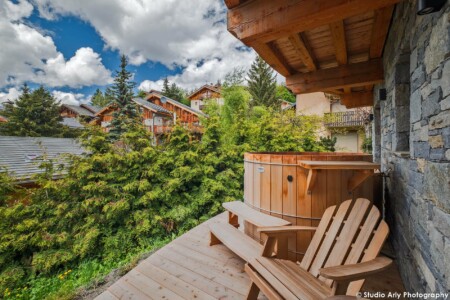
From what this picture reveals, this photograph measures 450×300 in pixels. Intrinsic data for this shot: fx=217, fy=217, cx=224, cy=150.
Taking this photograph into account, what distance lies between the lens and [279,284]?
156cm

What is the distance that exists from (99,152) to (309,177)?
4.62 m

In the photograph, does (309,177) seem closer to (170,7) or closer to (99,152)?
(99,152)

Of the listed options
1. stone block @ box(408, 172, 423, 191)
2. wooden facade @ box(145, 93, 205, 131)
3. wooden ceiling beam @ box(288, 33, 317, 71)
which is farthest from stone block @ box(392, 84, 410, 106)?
wooden facade @ box(145, 93, 205, 131)

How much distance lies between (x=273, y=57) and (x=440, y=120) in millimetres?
2026

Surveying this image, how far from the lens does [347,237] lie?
177cm

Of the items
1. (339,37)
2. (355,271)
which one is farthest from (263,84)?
(355,271)

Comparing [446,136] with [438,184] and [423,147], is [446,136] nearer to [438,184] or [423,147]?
[438,184]

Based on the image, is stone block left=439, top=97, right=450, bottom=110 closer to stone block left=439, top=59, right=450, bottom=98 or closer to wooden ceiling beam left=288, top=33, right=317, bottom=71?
stone block left=439, top=59, right=450, bottom=98

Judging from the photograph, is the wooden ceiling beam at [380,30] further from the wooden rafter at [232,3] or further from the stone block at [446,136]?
the stone block at [446,136]

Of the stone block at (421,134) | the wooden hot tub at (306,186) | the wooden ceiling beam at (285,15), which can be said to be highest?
the wooden ceiling beam at (285,15)

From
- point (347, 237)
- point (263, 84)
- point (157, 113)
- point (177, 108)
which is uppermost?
point (263, 84)

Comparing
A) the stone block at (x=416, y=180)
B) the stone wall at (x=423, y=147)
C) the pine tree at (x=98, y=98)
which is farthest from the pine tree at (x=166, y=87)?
the stone block at (x=416, y=180)

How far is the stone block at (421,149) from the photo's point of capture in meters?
1.35

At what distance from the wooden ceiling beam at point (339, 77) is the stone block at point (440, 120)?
238 centimetres
